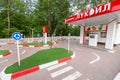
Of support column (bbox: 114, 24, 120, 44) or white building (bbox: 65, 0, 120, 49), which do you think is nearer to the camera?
white building (bbox: 65, 0, 120, 49)

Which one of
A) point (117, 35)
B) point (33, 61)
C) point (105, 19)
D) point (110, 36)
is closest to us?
point (33, 61)

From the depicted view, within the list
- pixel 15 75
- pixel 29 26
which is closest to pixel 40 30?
pixel 29 26

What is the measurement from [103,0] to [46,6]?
1708 cm

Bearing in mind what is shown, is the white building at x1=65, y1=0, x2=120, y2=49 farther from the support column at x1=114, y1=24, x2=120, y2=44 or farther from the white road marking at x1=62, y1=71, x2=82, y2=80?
the white road marking at x1=62, y1=71, x2=82, y2=80

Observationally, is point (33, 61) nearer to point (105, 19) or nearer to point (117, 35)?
point (105, 19)

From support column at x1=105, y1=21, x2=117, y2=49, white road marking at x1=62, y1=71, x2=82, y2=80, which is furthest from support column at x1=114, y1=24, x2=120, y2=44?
white road marking at x1=62, y1=71, x2=82, y2=80

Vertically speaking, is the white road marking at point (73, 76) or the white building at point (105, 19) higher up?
the white building at point (105, 19)

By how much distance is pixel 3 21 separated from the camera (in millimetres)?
27281

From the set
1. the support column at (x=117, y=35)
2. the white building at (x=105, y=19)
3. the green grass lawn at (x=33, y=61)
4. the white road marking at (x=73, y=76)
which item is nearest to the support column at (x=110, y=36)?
the white building at (x=105, y=19)

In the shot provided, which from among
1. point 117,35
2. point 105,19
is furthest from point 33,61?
point 117,35

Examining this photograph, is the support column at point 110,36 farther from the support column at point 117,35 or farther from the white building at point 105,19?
the support column at point 117,35

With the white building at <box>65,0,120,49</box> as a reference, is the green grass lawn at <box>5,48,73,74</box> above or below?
below

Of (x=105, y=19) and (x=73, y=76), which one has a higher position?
(x=105, y=19)

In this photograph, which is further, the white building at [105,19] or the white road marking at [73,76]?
the white building at [105,19]
